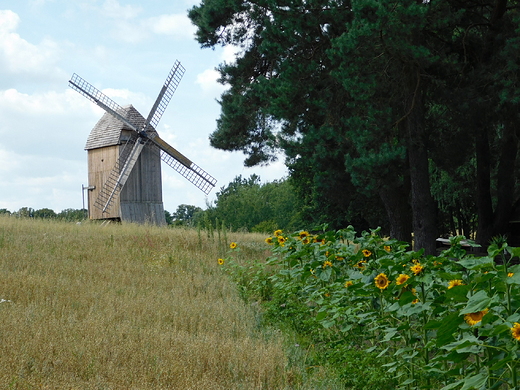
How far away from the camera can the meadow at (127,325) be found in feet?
15.7

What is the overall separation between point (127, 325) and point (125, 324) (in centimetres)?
10

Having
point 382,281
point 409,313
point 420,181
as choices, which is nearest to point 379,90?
point 420,181

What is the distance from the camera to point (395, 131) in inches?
559

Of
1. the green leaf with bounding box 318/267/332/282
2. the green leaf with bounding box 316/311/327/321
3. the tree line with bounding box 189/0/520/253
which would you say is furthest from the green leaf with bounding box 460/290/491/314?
the tree line with bounding box 189/0/520/253

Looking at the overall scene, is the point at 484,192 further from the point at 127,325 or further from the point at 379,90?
the point at 127,325

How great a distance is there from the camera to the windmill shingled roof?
25688 mm

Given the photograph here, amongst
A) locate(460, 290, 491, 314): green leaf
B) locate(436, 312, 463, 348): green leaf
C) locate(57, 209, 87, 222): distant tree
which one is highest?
locate(57, 209, 87, 222): distant tree

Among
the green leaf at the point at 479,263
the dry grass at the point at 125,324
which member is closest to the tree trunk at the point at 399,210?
the dry grass at the point at 125,324

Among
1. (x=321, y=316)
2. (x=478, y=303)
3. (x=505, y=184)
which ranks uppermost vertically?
(x=505, y=184)

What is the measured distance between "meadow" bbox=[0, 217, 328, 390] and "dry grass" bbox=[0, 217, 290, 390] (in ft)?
0.04

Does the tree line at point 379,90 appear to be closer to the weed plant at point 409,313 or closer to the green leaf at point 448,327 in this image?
the weed plant at point 409,313

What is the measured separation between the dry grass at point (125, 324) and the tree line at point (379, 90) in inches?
187

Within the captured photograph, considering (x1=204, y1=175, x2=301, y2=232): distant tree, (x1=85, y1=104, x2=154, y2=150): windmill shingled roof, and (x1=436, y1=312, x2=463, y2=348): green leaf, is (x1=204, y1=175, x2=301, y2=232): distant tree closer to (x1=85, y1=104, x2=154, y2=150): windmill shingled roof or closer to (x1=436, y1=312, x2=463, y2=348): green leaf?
(x1=85, y1=104, x2=154, y2=150): windmill shingled roof

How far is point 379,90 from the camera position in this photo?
1358 centimetres
